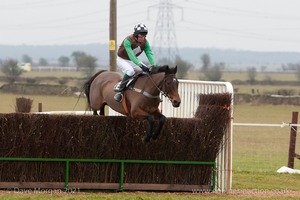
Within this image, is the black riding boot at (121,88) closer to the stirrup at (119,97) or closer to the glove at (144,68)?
the stirrup at (119,97)

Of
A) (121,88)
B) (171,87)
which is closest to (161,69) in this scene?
(171,87)

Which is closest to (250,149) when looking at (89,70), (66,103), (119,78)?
(119,78)

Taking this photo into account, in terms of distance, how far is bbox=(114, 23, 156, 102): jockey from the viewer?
13.4 meters

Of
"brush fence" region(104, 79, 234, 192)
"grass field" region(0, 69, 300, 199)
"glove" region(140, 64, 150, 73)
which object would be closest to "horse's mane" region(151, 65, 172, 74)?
"glove" region(140, 64, 150, 73)

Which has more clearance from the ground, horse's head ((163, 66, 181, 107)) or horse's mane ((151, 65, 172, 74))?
horse's mane ((151, 65, 172, 74))

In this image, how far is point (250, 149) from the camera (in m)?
26.8

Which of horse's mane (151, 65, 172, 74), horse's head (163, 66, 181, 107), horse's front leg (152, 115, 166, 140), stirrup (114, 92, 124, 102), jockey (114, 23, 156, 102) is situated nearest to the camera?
horse's head (163, 66, 181, 107)

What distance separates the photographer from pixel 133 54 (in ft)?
44.3

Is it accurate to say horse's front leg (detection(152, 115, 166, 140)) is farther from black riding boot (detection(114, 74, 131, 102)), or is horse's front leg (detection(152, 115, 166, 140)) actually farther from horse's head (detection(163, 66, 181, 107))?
black riding boot (detection(114, 74, 131, 102))

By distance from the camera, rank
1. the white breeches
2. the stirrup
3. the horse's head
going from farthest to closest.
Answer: the white breeches, the stirrup, the horse's head

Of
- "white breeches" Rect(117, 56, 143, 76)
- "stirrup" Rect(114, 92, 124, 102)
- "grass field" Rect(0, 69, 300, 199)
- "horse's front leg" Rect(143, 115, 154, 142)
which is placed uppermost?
"white breeches" Rect(117, 56, 143, 76)

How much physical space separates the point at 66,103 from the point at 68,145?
34.6m

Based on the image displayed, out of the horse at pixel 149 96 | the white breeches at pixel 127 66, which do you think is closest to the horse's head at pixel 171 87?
the horse at pixel 149 96

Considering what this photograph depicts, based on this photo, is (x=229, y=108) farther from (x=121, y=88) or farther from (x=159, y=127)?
(x=121, y=88)
